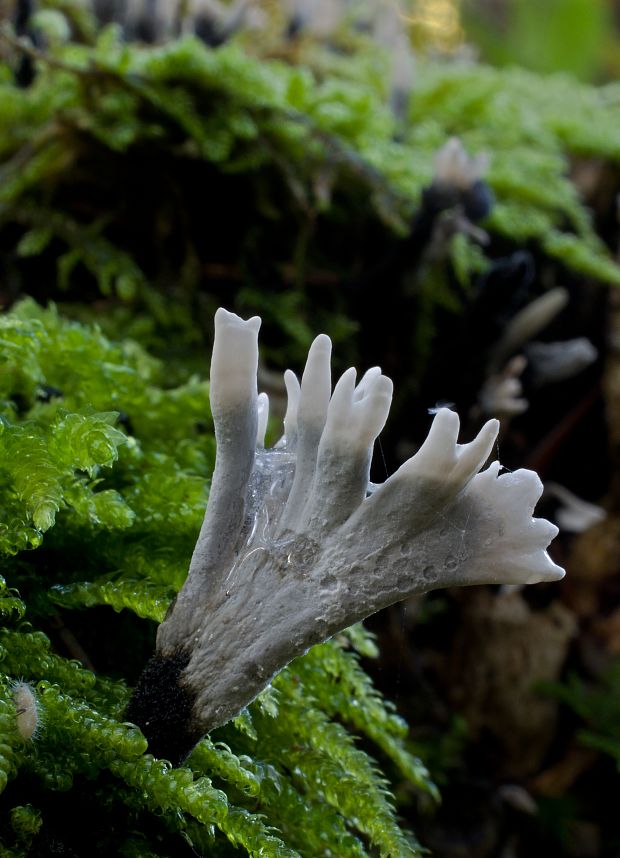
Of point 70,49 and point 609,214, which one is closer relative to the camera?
point 70,49

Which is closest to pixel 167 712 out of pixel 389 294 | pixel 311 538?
pixel 311 538

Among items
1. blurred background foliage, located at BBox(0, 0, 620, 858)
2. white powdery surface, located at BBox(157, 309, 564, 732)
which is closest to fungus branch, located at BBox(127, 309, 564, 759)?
white powdery surface, located at BBox(157, 309, 564, 732)

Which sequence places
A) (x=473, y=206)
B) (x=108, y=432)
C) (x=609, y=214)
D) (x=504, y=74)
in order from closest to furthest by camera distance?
(x=108, y=432) → (x=473, y=206) → (x=609, y=214) → (x=504, y=74)

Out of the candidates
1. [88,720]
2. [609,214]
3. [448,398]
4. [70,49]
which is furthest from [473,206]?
[88,720]

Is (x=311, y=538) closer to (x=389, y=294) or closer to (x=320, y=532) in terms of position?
(x=320, y=532)

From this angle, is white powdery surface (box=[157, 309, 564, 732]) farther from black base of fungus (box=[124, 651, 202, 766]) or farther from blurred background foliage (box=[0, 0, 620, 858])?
blurred background foliage (box=[0, 0, 620, 858])

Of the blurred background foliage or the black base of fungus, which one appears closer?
the black base of fungus

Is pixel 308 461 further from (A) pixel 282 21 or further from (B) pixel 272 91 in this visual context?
(A) pixel 282 21
